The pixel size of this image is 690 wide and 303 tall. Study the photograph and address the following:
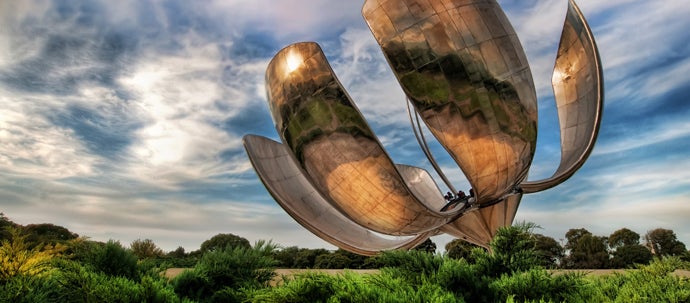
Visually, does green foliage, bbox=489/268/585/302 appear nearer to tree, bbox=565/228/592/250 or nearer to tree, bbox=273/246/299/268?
tree, bbox=273/246/299/268

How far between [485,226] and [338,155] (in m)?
3.56

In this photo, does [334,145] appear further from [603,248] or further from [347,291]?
[603,248]

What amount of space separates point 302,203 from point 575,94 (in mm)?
5425

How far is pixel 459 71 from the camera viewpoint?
233 inches

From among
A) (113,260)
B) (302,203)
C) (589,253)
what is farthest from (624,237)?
(113,260)

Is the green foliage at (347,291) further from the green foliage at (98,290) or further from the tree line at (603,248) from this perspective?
the tree line at (603,248)

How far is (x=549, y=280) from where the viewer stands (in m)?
3.50

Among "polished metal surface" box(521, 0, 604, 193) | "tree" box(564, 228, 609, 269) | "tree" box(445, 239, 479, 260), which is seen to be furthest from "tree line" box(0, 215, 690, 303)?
"tree" box(564, 228, 609, 269)

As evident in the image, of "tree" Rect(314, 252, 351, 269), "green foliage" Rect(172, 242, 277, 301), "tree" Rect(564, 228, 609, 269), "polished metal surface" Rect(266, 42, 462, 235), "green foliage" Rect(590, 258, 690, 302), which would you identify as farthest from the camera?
"tree" Rect(564, 228, 609, 269)

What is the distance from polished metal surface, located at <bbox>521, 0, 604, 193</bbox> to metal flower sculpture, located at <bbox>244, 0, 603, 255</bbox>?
0.02 m

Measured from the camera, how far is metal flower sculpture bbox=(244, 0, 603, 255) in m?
5.98

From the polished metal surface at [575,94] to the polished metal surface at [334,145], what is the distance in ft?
8.02

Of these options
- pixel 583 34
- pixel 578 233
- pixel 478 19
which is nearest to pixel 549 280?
pixel 478 19

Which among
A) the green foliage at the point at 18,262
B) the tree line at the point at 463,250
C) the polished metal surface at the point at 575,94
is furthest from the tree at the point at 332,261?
the green foliage at the point at 18,262
